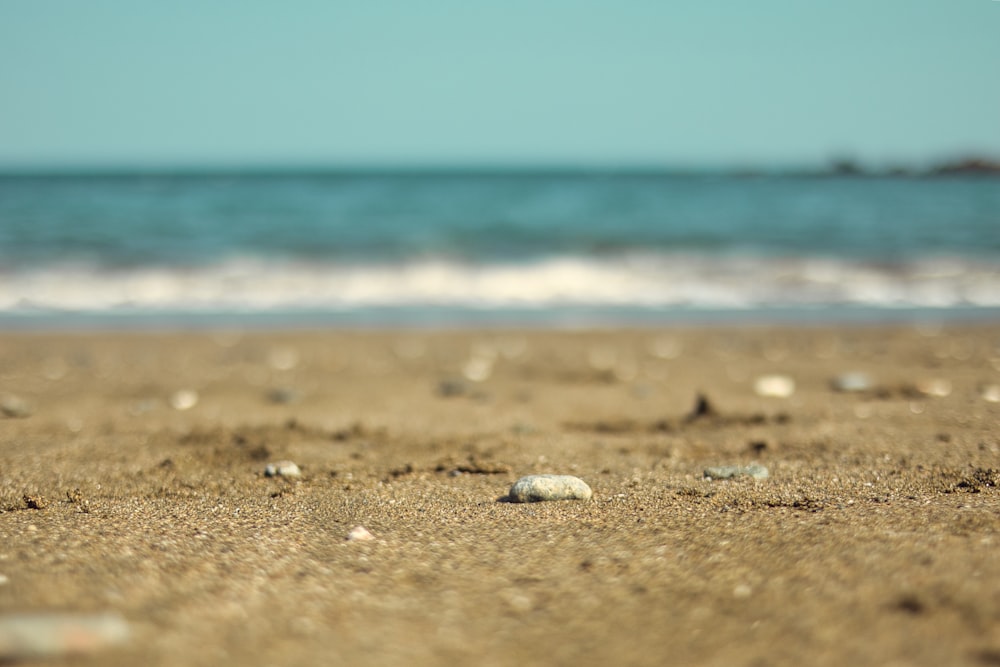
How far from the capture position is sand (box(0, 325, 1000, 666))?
1370 mm

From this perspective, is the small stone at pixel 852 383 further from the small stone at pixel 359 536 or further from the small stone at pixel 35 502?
the small stone at pixel 35 502

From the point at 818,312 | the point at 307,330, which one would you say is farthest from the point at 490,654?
the point at 818,312

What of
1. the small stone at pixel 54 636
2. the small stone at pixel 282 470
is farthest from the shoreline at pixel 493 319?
the small stone at pixel 54 636

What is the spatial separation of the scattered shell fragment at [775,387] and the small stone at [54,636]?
11.4ft

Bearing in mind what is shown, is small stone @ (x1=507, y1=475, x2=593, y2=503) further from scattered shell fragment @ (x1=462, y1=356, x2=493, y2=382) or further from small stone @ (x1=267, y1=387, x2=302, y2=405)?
scattered shell fragment @ (x1=462, y1=356, x2=493, y2=382)

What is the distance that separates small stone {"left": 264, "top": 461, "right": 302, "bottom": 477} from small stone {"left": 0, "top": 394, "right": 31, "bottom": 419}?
6.06 ft

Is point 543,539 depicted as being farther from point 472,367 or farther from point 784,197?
point 784,197

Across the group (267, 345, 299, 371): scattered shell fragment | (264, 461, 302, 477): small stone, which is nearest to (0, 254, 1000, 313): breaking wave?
(267, 345, 299, 371): scattered shell fragment

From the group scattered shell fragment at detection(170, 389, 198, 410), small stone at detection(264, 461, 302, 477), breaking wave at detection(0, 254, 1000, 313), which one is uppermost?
small stone at detection(264, 461, 302, 477)

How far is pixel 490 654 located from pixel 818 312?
7223 millimetres

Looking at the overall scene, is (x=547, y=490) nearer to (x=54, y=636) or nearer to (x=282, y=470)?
(x=282, y=470)

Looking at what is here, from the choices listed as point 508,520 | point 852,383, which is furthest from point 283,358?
point 508,520

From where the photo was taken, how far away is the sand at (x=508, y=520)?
1.37m

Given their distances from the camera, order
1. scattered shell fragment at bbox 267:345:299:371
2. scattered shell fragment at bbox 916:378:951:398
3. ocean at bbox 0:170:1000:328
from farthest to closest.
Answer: ocean at bbox 0:170:1000:328 < scattered shell fragment at bbox 267:345:299:371 < scattered shell fragment at bbox 916:378:951:398
